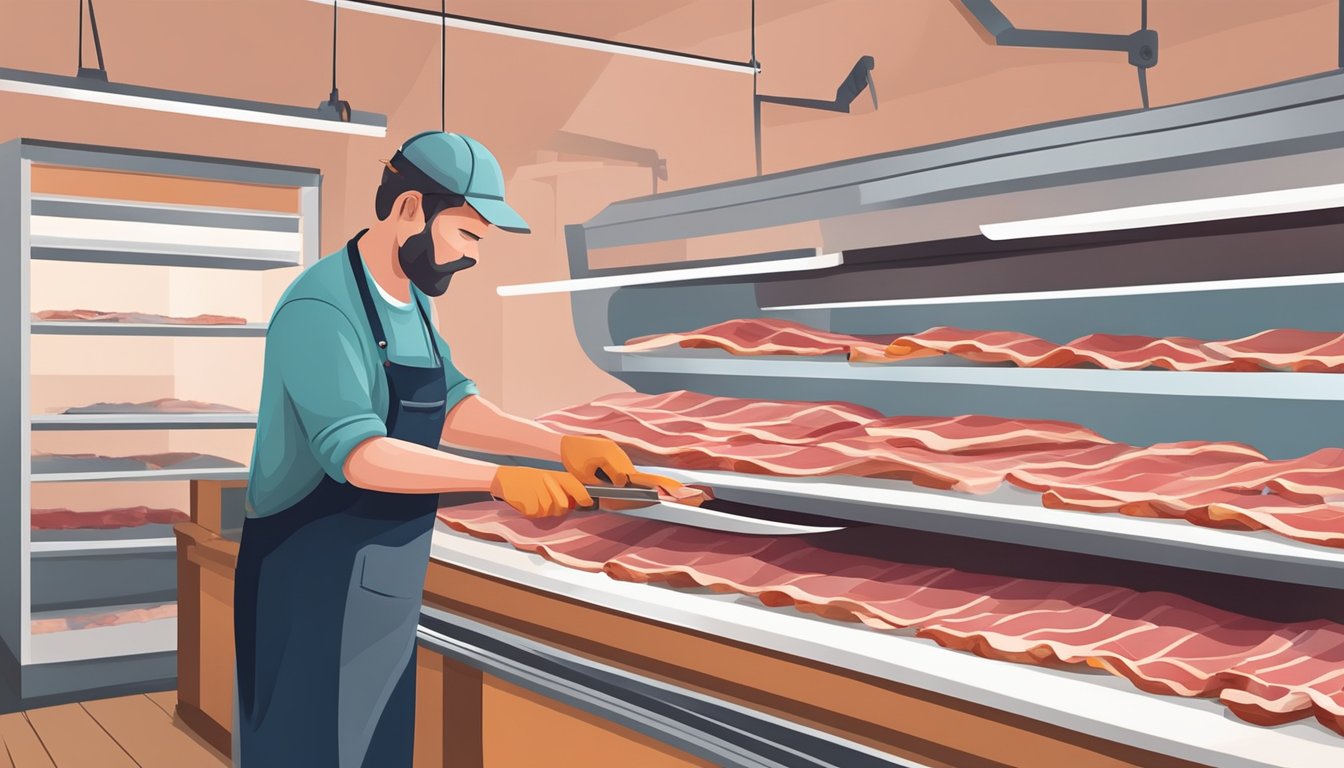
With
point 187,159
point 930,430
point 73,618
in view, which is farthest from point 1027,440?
point 73,618

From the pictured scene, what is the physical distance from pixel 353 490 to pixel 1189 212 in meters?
1.47

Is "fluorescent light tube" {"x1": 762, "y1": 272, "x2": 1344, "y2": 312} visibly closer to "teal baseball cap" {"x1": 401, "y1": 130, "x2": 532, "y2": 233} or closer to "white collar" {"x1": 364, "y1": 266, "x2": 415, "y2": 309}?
"teal baseball cap" {"x1": 401, "y1": 130, "x2": 532, "y2": 233}

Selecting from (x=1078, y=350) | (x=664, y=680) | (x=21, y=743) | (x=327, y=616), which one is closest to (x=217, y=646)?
(x=21, y=743)

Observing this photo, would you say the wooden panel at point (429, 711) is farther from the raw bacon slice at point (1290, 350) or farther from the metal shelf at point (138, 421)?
the metal shelf at point (138, 421)

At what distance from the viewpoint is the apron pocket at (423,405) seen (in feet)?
6.91

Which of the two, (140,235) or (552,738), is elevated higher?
(140,235)

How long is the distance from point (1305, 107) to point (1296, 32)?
9.31 ft

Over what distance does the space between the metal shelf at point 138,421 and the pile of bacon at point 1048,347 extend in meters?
3.03

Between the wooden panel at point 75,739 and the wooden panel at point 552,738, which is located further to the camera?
the wooden panel at point 75,739

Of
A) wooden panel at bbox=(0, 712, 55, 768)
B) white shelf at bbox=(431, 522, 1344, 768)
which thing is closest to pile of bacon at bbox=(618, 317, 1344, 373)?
white shelf at bbox=(431, 522, 1344, 768)

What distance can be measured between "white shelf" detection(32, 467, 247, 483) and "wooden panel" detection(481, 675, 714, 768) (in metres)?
2.62

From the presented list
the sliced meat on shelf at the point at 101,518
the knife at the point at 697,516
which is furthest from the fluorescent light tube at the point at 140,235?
the knife at the point at 697,516

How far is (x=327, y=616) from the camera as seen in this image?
6.53 feet

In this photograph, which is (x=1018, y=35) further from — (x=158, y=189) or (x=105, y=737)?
(x=158, y=189)
